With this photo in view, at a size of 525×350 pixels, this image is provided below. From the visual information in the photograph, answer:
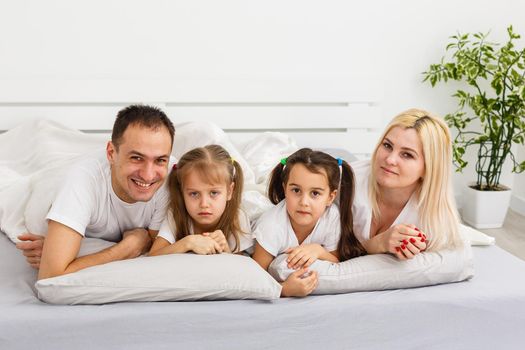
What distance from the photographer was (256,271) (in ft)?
5.24

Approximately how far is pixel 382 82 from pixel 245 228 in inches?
75.3

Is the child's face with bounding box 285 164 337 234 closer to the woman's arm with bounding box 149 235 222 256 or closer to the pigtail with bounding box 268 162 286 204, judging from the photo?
the pigtail with bounding box 268 162 286 204

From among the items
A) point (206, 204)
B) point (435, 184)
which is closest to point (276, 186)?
point (206, 204)

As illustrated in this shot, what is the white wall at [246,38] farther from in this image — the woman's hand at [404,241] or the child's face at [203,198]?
the woman's hand at [404,241]

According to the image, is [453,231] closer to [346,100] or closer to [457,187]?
[346,100]

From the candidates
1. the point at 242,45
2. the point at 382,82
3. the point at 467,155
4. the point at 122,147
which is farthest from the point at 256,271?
the point at 467,155

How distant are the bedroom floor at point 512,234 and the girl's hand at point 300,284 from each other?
1.77 metres

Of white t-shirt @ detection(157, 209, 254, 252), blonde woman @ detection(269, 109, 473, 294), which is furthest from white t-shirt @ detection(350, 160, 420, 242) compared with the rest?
white t-shirt @ detection(157, 209, 254, 252)

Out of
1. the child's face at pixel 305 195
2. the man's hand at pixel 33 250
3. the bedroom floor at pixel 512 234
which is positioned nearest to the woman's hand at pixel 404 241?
the child's face at pixel 305 195

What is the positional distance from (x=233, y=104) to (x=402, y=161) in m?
1.67

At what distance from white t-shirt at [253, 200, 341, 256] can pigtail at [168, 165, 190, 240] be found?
20 cm

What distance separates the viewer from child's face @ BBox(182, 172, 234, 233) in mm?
1776

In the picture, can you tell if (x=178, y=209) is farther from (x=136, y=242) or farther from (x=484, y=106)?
(x=484, y=106)

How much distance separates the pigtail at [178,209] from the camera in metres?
1.81
